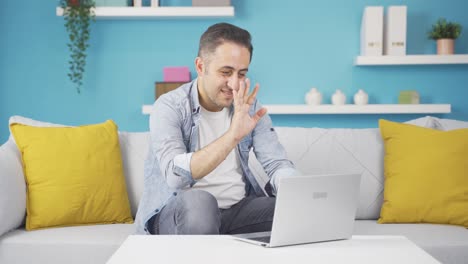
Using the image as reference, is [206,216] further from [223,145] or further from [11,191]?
[11,191]

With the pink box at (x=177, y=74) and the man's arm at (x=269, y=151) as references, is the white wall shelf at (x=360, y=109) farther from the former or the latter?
the man's arm at (x=269, y=151)

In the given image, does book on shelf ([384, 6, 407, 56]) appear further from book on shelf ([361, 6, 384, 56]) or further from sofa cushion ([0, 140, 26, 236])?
sofa cushion ([0, 140, 26, 236])

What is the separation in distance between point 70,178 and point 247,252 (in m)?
1.19

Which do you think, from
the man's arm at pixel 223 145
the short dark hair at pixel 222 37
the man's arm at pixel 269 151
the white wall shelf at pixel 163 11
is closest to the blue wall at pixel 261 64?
the white wall shelf at pixel 163 11

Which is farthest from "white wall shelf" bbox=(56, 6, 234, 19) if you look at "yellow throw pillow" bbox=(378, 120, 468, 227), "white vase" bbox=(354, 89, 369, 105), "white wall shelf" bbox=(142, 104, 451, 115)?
"yellow throw pillow" bbox=(378, 120, 468, 227)

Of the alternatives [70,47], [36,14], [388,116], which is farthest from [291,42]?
[36,14]

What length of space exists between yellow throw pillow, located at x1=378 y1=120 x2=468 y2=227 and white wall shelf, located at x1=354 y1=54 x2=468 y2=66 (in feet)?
4.62

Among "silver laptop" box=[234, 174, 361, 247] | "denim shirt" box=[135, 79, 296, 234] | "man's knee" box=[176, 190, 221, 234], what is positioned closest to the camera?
"silver laptop" box=[234, 174, 361, 247]

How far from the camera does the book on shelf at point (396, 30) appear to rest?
12.4ft

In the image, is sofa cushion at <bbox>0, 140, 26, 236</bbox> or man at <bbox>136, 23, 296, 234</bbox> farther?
sofa cushion at <bbox>0, 140, 26, 236</bbox>

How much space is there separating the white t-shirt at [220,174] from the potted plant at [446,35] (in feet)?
7.43

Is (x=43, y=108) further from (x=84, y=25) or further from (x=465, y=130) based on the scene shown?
(x=465, y=130)

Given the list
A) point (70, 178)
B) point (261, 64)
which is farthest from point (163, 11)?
point (70, 178)

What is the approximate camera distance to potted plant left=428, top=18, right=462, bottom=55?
12.6 ft
